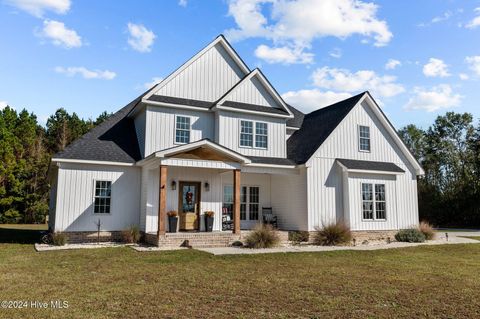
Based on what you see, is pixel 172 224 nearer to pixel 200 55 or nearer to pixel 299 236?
pixel 299 236

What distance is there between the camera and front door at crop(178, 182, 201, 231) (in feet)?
58.8

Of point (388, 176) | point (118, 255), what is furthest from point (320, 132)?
point (118, 255)

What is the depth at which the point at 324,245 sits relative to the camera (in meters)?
16.8

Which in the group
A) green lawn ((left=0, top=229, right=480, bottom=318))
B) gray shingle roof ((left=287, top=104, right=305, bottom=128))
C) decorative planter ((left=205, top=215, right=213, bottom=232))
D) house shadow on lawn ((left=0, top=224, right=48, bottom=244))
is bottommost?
green lawn ((left=0, top=229, right=480, bottom=318))

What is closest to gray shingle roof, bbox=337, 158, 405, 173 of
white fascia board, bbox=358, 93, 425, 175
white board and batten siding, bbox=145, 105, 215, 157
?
white fascia board, bbox=358, 93, 425, 175

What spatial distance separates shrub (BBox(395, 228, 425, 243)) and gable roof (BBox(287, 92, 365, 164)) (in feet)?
19.7

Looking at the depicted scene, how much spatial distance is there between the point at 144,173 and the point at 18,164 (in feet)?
83.0

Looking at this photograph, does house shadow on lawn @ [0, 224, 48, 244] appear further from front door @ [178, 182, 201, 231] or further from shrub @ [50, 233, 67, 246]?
front door @ [178, 182, 201, 231]

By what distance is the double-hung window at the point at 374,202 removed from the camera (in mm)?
19562

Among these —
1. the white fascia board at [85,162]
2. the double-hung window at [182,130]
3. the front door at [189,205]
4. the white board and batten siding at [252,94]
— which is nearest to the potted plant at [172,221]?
the front door at [189,205]

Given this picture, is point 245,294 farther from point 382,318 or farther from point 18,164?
point 18,164

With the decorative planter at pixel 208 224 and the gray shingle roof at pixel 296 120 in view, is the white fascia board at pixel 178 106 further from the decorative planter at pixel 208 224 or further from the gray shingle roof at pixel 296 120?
the gray shingle roof at pixel 296 120

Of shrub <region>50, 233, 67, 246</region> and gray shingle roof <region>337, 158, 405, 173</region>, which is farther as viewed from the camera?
gray shingle roof <region>337, 158, 405, 173</region>

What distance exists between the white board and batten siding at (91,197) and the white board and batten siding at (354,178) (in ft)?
27.1
